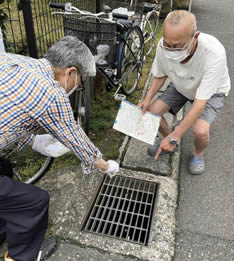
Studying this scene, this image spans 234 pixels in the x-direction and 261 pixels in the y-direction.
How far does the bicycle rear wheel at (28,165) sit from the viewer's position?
8.36 feet

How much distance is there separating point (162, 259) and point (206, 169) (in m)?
1.20

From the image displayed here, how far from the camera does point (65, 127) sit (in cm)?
152

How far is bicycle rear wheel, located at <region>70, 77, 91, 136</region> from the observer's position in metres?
2.78

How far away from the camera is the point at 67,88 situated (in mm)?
1699

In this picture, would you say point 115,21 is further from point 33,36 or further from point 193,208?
point 193,208

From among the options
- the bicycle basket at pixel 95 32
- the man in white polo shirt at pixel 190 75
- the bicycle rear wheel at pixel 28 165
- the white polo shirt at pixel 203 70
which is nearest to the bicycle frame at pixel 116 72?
the bicycle basket at pixel 95 32

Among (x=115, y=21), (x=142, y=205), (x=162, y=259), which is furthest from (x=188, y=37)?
(x=162, y=259)

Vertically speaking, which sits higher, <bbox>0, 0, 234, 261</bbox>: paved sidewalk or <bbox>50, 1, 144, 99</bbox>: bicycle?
<bbox>50, 1, 144, 99</bbox>: bicycle

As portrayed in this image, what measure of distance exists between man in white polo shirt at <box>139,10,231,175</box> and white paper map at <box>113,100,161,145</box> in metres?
0.10

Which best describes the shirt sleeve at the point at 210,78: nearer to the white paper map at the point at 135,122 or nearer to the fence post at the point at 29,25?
the white paper map at the point at 135,122

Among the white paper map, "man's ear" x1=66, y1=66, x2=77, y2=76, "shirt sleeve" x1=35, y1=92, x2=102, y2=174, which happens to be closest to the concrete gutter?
the white paper map

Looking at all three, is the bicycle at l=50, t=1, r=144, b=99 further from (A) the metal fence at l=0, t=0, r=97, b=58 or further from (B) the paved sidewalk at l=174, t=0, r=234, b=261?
(B) the paved sidewalk at l=174, t=0, r=234, b=261

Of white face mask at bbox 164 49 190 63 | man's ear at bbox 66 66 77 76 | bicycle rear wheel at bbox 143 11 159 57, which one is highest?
man's ear at bbox 66 66 77 76

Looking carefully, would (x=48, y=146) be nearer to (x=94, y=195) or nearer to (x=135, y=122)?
(x=94, y=195)
